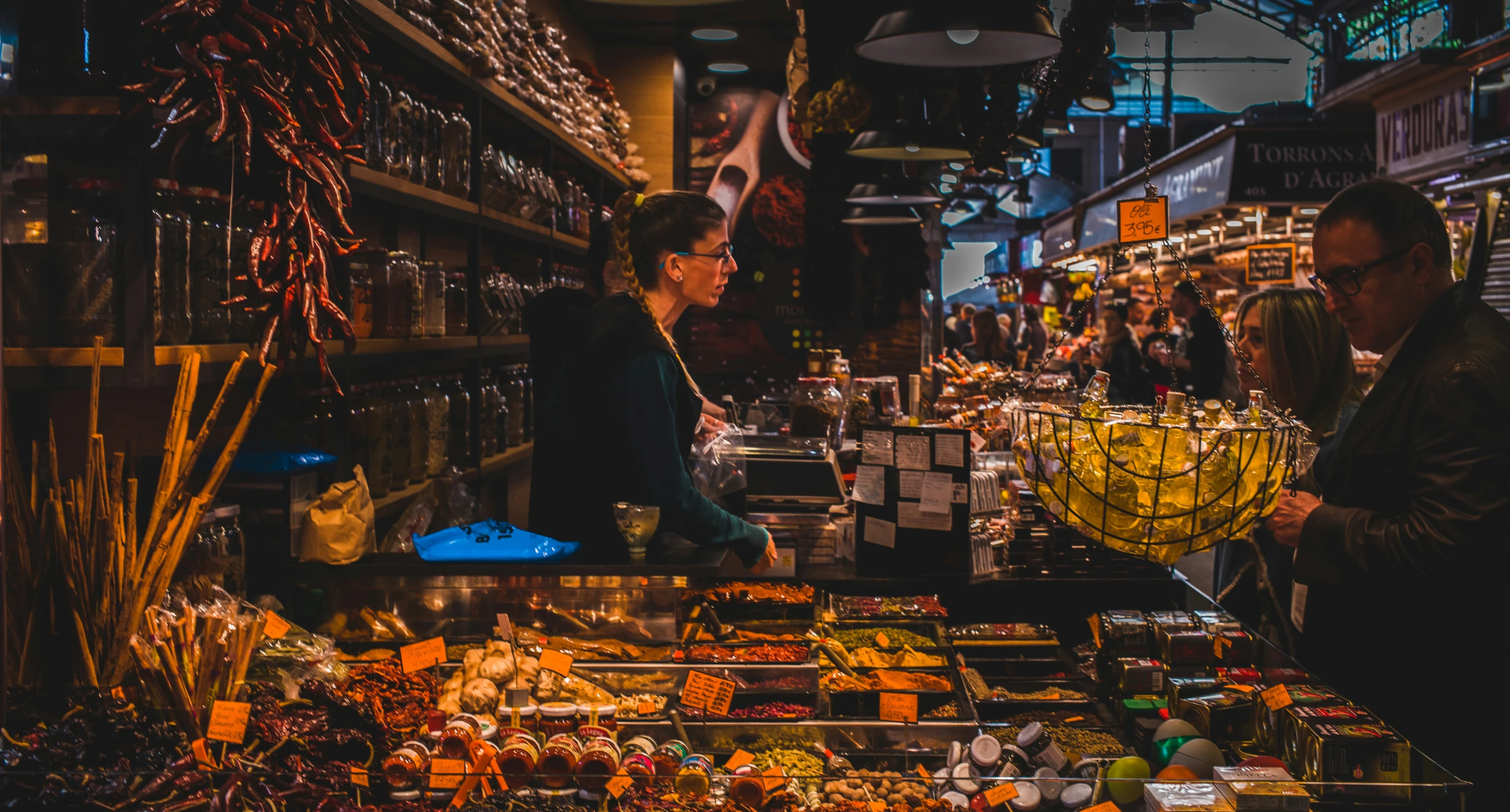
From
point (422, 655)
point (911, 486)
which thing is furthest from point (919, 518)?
point (422, 655)

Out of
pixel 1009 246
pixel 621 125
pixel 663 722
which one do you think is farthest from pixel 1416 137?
pixel 1009 246

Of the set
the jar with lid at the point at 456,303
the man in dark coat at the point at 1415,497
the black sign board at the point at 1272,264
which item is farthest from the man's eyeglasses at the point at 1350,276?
the black sign board at the point at 1272,264

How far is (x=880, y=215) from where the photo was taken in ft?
21.0

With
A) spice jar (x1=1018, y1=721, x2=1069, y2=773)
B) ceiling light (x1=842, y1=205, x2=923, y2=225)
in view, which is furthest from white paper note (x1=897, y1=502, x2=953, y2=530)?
ceiling light (x1=842, y1=205, x2=923, y2=225)

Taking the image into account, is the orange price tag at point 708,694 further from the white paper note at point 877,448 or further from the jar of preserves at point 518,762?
the white paper note at point 877,448

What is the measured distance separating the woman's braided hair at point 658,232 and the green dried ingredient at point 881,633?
0.73 meters

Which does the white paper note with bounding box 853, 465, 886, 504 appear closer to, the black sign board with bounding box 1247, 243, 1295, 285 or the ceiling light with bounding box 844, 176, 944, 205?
the ceiling light with bounding box 844, 176, 944, 205

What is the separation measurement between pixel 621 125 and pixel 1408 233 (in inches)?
205

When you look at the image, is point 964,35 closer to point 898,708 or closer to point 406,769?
point 898,708

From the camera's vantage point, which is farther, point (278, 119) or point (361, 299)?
point (361, 299)

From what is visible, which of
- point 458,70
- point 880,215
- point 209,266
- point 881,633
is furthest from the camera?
point 880,215

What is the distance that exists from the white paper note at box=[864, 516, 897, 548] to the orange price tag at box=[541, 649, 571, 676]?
110 centimetres

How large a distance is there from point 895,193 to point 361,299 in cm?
312

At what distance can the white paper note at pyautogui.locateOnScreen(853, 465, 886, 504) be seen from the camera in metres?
2.88
